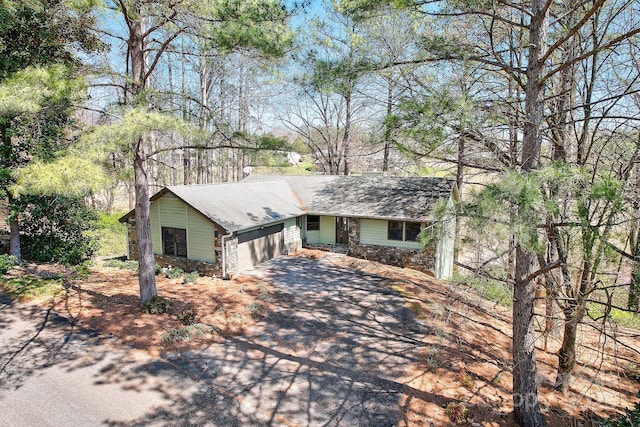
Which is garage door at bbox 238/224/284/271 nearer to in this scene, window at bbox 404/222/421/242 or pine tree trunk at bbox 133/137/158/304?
pine tree trunk at bbox 133/137/158/304

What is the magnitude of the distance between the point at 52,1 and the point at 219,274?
9670mm

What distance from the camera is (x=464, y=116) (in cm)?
588

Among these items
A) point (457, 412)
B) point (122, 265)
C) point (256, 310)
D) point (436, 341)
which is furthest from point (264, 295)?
point (122, 265)

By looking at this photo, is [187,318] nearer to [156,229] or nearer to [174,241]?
[174,241]

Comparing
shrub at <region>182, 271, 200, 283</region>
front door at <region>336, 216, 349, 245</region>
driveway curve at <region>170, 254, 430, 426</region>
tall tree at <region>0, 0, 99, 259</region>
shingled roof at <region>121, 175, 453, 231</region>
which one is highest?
tall tree at <region>0, 0, 99, 259</region>

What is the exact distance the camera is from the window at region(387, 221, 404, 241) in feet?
51.5

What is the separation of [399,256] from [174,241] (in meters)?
9.23

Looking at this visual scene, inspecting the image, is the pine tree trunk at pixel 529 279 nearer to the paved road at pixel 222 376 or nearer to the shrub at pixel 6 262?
the paved road at pixel 222 376

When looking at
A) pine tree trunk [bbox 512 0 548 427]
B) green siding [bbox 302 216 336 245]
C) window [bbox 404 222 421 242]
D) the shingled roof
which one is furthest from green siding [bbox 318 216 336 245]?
pine tree trunk [bbox 512 0 548 427]

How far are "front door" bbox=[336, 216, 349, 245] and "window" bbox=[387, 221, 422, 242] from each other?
2.87 meters

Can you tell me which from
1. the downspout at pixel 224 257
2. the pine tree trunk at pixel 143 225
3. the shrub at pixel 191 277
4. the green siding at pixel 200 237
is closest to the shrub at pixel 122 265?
the green siding at pixel 200 237

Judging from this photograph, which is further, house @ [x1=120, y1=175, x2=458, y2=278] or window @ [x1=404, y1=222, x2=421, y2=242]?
window @ [x1=404, y1=222, x2=421, y2=242]

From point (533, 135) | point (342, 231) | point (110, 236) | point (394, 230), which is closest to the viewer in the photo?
point (533, 135)

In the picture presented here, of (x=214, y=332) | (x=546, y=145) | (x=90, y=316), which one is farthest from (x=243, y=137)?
(x=546, y=145)
